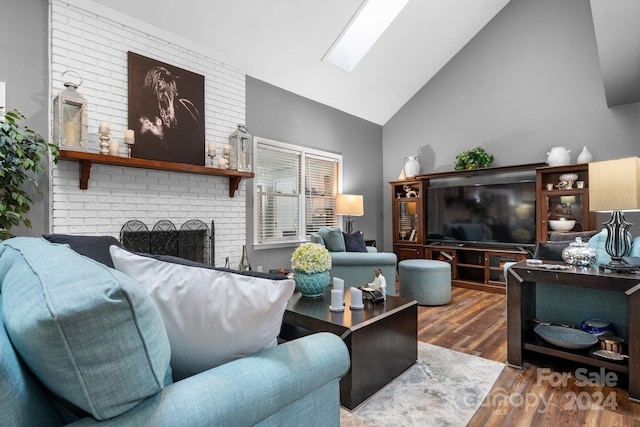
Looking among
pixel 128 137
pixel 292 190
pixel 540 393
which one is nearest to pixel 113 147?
pixel 128 137

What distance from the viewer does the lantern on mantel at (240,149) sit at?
391 cm

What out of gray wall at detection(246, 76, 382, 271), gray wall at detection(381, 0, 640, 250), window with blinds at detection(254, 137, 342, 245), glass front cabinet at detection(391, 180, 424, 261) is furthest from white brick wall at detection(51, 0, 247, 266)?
gray wall at detection(381, 0, 640, 250)

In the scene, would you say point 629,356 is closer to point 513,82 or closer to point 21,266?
point 21,266

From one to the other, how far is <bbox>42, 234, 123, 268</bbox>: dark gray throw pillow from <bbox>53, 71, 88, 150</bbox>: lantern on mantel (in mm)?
1060

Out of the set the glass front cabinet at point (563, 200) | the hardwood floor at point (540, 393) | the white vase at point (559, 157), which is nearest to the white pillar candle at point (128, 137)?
the hardwood floor at point (540, 393)

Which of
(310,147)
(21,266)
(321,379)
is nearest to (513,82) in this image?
(310,147)

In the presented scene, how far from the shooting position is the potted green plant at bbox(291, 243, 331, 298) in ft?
7.39

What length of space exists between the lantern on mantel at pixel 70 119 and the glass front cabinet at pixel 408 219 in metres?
4.24

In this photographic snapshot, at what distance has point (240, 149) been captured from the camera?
3.93 meters

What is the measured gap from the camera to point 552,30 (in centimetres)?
454

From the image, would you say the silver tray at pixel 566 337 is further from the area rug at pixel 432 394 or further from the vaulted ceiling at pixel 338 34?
the vaulted ceiling at pixel 338 34

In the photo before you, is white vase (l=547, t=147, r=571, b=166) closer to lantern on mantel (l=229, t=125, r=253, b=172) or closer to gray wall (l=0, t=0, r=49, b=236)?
lantern on mantel (l=229, t=125, r=253, b=172)

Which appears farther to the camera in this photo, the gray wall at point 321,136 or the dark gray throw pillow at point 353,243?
the gray wall at point 321,136

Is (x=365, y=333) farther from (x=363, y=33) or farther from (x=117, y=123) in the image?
(x=363, y=33)
